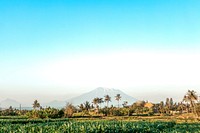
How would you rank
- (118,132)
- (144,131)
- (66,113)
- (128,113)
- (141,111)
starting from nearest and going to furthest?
(118,132) < (144,131) < (66,113) < (128,113) < (141,111)

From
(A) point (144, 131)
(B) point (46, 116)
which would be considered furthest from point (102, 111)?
(A) point (144, 131)

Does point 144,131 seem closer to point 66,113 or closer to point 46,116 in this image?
point 46,116

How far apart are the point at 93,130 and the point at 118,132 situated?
133 inches

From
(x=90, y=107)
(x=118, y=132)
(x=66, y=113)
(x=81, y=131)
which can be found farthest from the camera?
(x=90, y=107)

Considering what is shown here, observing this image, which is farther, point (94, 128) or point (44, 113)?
point (44, 113)

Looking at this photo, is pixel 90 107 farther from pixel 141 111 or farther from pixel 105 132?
pixel 105 132

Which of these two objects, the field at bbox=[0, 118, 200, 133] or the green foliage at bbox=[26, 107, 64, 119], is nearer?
the field at bbox=[0, 118, 200, 133]

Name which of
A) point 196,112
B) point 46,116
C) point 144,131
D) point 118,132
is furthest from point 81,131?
point 196,112

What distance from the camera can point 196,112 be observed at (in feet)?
314

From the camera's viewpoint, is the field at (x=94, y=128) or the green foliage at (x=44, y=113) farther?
the green foliage at (x=44, y=113)

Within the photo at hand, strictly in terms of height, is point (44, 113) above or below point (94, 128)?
below

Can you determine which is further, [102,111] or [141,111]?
[141,111]

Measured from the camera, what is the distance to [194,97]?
97.5 metres

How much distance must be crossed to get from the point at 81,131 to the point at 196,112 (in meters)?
79.9
